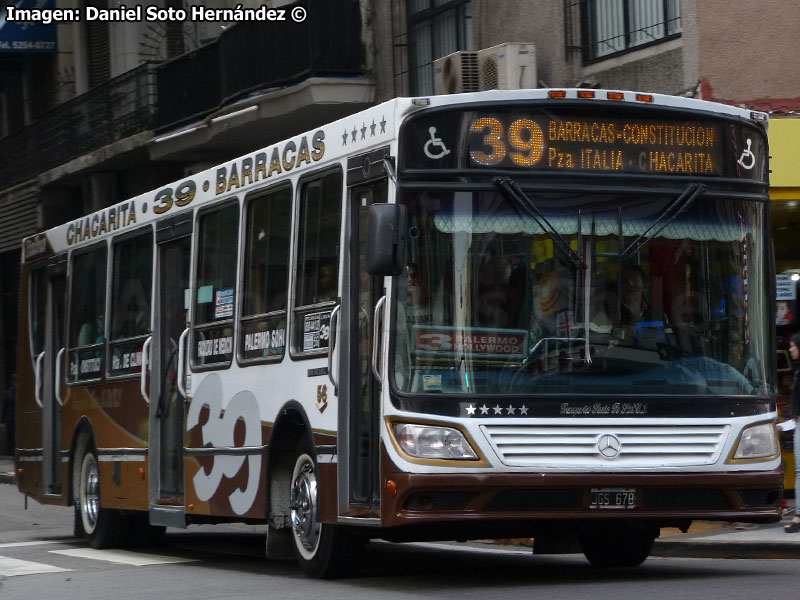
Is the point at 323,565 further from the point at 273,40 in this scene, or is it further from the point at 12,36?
the point at 12,36

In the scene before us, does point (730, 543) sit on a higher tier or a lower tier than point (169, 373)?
lower

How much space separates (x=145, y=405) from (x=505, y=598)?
207 inches

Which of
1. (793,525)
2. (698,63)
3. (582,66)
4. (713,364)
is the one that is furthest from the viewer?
(582,66)

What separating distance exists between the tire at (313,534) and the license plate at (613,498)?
5.37 feet

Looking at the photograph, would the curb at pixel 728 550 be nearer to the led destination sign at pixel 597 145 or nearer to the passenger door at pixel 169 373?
the led destination sign at pixel 597 145

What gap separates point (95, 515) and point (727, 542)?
5549 millimetres

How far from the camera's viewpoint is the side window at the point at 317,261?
393 inches

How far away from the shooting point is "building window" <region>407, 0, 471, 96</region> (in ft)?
65.5

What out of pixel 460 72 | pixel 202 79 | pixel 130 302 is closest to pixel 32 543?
pixel 130 302

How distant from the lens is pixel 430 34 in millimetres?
20688

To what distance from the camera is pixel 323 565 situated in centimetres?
1002

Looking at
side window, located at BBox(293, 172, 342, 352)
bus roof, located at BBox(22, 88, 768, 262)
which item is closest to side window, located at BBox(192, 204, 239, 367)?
bus roof, located at BBox(22, 88, 768, 262)

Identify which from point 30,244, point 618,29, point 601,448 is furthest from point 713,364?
point 30,244

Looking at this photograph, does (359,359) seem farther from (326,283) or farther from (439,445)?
(439,445)
